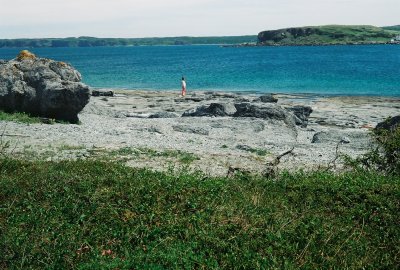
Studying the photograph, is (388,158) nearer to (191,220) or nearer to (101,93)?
(191,220)

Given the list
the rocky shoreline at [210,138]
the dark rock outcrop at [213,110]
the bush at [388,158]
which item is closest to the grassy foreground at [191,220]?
the bush at [388,158]

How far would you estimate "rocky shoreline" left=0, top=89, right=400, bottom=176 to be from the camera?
17.0 m

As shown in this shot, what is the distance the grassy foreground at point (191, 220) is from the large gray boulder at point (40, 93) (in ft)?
40.7

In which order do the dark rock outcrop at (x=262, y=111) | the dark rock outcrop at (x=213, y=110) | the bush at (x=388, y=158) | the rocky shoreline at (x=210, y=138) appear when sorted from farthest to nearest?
the dark rock outcrop at (x=213, y=110)
the dark rock outcrop at (x=262, y=111)
the rocky shoreline at (x=210, y=138)
the bush at (x=388, y=158)

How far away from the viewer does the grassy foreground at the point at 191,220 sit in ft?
28.1

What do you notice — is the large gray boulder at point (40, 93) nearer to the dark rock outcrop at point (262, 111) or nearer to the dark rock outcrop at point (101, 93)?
the dark rock outcrop at point (262, 111)

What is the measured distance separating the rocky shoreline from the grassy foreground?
2.44 m

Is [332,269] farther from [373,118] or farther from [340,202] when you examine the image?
[373,118]

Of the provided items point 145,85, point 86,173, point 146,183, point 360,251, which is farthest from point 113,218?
point 145,85

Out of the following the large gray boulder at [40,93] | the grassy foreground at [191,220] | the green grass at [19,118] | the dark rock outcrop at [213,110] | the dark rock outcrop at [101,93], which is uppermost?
the large gray boulder at [40,93]

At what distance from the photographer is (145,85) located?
70750 mm

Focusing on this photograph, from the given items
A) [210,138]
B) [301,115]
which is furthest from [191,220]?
[301,115]

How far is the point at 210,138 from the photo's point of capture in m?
23.6

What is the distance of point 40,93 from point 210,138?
952 centimetres
